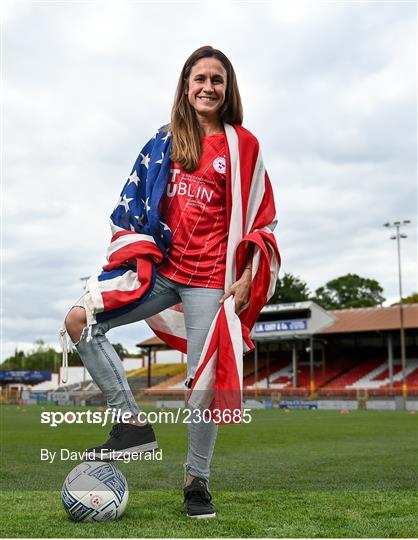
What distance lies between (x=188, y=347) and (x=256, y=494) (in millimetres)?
1917

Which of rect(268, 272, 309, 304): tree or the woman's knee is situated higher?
rect(268, 272, 309, 304): tree

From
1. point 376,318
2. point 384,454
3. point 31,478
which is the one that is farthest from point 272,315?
point 31,478

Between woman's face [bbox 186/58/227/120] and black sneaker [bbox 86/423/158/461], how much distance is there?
191cm

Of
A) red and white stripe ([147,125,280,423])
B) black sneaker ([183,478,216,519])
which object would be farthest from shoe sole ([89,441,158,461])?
black sneaker ([183,478,216,519])

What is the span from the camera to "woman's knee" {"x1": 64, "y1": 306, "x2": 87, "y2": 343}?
3.74 metres

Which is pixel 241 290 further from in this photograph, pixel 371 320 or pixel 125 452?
pixel 371 320

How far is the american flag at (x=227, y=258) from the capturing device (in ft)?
12.4

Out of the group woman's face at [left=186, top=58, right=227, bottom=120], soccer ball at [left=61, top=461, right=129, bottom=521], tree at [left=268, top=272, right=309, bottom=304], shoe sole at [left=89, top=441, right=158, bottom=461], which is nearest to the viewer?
shoe sole at [left=89, top=441, right=158, bottom=461]

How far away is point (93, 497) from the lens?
399 centimetres

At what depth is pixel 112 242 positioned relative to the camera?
400 centimetres

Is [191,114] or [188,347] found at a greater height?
[191,114]

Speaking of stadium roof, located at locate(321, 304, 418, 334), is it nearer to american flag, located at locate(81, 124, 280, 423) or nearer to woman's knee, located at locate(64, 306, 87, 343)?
american flag, located at locate(81, 124, 280, 423)

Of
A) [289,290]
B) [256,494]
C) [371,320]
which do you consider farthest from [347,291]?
[256,494]

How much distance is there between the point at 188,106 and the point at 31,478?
172 inches
